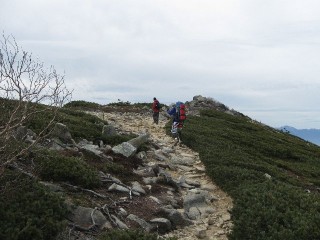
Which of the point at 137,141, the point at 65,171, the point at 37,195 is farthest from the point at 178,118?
the point at 37,195

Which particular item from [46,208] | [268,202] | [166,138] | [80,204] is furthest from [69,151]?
[166,138]

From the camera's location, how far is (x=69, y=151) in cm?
1399

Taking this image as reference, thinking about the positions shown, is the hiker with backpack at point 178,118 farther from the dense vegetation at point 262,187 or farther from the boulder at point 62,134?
the boulder at point 62,134

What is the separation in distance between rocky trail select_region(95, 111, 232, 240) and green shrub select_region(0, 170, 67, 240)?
9.66 ft

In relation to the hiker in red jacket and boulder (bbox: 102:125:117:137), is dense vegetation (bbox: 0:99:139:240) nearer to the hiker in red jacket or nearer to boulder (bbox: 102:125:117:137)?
boulder (bbox: 102:125:117:137)

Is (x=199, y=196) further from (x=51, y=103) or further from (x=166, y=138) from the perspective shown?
(x=166, y=138)

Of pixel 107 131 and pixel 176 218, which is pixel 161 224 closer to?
pixel 176 218

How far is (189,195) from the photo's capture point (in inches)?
504

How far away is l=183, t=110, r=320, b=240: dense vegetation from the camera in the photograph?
9133 millimetres

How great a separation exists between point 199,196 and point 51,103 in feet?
19.3

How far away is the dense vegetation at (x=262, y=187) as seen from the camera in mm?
9133

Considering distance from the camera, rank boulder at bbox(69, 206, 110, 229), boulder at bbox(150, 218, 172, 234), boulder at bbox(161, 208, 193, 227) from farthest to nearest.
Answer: boulder at bbox(161, 208, 193, 227)
boulder at bbox(150, 218, 172, 234)
boulder at bbox(69, 206, 110, 229)

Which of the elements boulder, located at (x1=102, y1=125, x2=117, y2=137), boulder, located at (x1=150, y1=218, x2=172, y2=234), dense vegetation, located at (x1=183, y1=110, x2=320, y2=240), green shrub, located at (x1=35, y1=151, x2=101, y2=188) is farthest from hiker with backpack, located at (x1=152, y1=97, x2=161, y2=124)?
boulder, located at (x1=150, y1=218, x2=172, y2=234)

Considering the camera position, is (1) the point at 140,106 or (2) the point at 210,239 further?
(1) the point at 140,106
